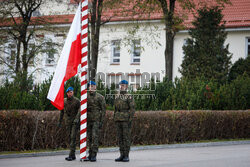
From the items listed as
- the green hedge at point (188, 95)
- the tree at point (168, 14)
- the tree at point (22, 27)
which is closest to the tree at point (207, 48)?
the tree at point (168, 14)

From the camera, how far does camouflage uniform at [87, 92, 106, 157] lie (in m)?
12.4

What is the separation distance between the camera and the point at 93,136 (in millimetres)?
12422

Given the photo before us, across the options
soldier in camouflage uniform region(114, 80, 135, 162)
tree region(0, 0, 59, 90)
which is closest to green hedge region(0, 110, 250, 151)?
soldier in camouflage uniform region(114, 80, 135, 162)

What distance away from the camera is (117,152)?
1648 cm

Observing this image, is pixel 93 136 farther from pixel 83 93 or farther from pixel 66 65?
pixel 66 65

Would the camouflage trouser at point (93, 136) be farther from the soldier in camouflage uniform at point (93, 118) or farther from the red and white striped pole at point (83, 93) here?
the red and white striped pole at point (83, 93)

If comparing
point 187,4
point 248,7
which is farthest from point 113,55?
point 187,4

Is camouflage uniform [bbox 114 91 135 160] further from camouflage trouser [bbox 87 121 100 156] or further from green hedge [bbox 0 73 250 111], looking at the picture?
green hedge [bbox 0 73 250 111]

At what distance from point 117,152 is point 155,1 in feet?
41.7

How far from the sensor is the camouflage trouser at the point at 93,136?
1241 cm

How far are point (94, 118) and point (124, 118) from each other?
0.78 meters

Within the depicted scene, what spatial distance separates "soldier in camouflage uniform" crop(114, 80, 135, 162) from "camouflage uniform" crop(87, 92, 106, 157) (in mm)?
435

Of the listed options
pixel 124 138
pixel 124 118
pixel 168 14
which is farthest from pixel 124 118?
pixel 168 14

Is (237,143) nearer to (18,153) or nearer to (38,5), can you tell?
(18,153)
